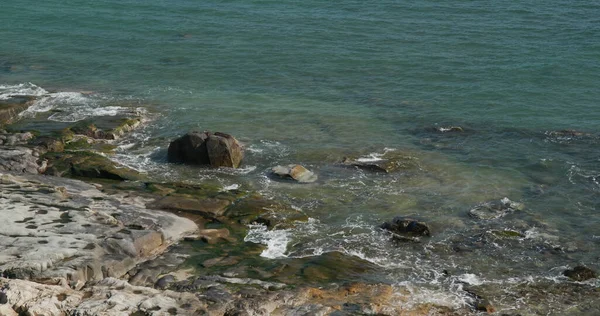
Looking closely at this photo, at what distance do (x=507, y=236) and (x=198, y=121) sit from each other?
71.7 ft

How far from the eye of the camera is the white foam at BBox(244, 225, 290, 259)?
3200 centimetres

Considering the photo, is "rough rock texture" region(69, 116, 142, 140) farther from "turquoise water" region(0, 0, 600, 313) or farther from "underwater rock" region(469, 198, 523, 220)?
"underwater rock" region(469, 198, 523, 220)

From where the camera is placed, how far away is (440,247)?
3353cm

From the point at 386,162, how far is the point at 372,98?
478 inches

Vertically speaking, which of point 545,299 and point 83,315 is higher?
point 83,315

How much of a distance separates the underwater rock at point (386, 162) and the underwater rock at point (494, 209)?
5336mm

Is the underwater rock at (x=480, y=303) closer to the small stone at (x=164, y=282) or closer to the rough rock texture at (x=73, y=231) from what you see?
the small stone at (x=164, y=282)

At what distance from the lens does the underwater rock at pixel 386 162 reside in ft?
138

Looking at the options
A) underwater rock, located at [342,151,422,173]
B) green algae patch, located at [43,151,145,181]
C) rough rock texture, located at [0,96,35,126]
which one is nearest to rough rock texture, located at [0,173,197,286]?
green algae patch, located at [43,151,145,181]

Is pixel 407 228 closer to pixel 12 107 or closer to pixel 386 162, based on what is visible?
pixel 386 162

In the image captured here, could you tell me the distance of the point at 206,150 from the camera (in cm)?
4147

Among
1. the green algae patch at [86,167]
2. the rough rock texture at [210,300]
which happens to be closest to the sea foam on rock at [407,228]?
the rough rock texture at [210,300]

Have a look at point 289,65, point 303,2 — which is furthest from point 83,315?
point 303,2

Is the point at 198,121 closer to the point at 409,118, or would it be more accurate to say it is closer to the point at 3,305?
the point at 409,118
